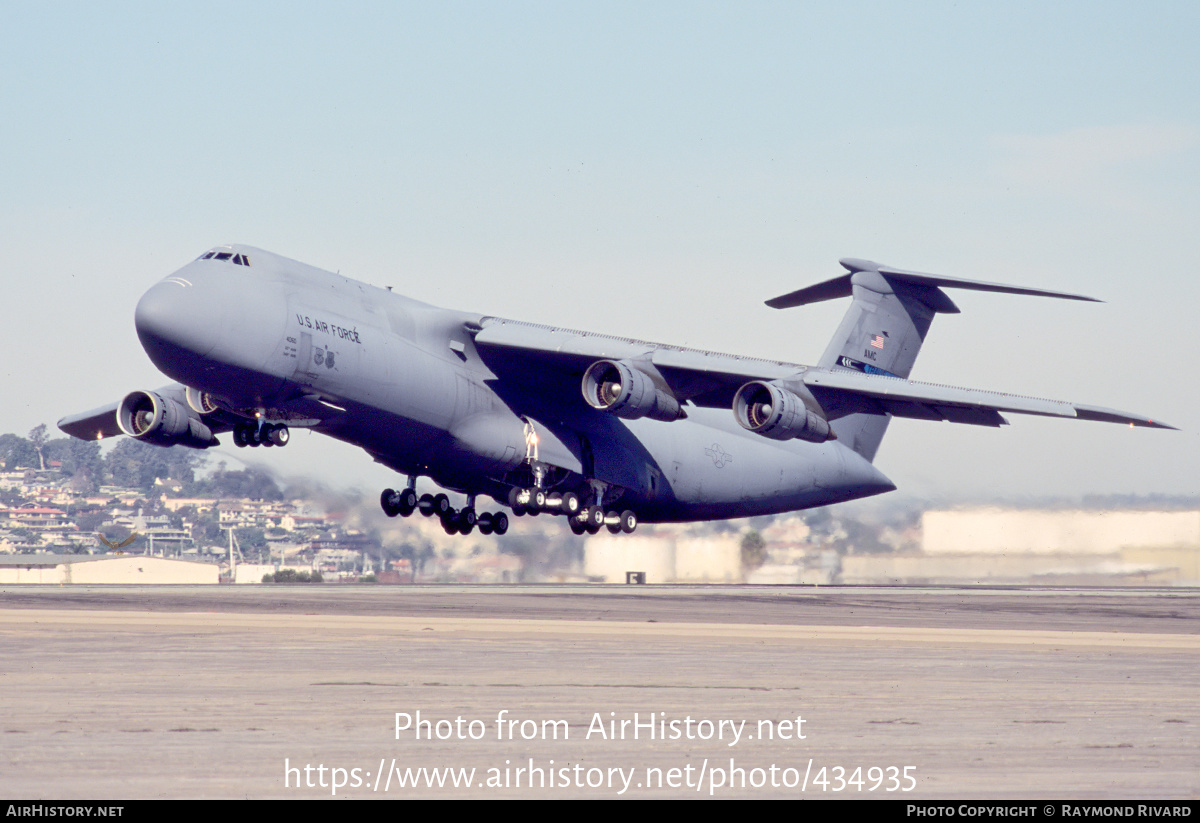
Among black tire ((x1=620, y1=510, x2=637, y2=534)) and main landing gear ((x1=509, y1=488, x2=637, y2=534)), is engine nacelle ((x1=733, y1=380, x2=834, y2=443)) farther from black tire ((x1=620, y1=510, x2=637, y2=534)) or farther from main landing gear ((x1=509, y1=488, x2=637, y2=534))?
black tire ((x1=620, y1=510, x2=637, y2=534))

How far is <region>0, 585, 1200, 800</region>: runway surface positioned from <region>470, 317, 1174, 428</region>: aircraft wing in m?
9.21

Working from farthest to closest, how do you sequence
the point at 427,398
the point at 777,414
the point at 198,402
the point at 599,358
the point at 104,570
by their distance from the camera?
the point at 104,570 → the point at 198,402 → the point at 599,358 → the point at 427,398 → the point at 777,414

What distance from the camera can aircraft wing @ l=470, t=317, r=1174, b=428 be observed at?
88.6 feet

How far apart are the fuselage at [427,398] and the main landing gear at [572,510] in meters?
0.33

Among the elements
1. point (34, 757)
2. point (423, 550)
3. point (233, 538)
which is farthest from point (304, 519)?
point (34, 757)

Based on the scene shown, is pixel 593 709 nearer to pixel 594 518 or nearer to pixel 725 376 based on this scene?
pixel 725 376

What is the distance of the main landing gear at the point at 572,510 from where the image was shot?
29.0m

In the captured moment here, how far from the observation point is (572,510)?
29.8 meters

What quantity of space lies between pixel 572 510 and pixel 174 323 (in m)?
10.4

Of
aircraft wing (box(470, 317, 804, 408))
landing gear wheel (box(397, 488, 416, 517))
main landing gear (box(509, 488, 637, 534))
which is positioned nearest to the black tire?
main landing gear (box(509, 488, 637, 534))

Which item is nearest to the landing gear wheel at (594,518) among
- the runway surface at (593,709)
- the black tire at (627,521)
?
the black tire at (627,521)

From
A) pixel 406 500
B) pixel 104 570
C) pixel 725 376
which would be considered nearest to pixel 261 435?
pixel 406 500

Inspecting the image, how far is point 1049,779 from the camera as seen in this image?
6.41 metres
